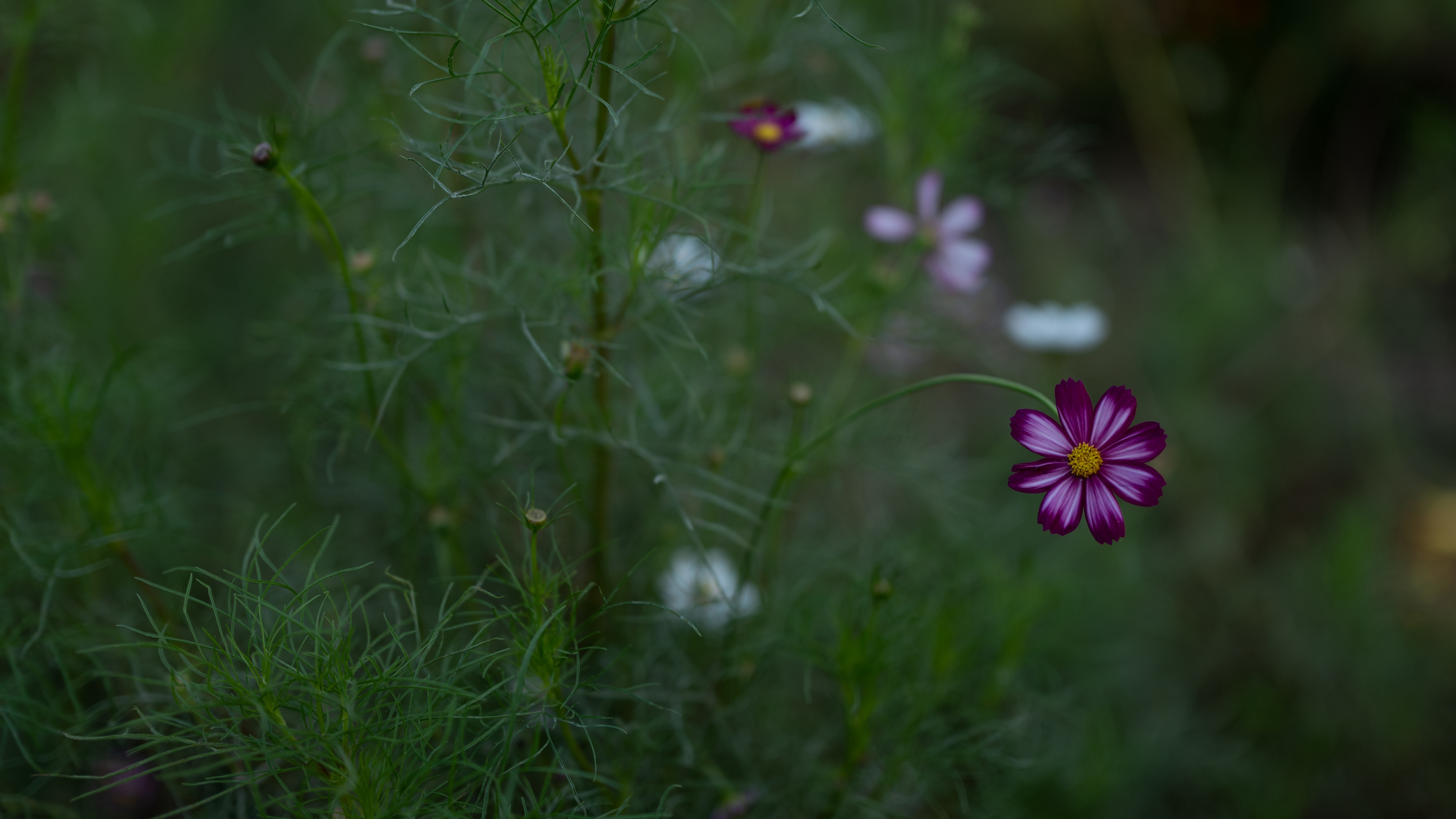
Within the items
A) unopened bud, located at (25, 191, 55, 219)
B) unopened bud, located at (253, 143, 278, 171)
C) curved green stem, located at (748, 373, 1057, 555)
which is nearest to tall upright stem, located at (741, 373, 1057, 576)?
curved green stem, located at (748, 373, 1057, 555)

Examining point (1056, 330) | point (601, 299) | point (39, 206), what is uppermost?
point (1056, 330)

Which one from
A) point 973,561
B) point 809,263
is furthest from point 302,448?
point 973,561

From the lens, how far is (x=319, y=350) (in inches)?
30.5

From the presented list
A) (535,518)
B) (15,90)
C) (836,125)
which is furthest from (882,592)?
(15,90)

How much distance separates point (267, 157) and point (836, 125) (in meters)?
0.61

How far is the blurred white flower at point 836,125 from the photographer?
887 millimetres

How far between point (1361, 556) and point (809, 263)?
32.9 inches

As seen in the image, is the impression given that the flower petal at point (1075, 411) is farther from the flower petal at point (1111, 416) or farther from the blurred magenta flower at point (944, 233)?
the blurred magenta flower at point (944, 233)

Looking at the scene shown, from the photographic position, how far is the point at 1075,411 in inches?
18.5

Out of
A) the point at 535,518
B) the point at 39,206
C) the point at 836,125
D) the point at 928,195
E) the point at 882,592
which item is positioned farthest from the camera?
the point at 836,125

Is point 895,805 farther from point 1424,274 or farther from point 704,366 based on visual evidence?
point 1424,274

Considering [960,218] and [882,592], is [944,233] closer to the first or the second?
[960,218]

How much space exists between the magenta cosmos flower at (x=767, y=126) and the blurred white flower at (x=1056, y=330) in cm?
47

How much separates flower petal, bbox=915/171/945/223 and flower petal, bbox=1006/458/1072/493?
366 millimetres
